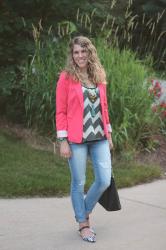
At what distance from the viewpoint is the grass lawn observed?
20.6ft

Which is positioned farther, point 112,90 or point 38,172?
point 112,90

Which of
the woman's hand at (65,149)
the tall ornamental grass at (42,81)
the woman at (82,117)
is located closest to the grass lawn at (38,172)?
the tall ornamental grass at (42,81)

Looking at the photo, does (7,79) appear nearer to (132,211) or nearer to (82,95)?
(132,211)

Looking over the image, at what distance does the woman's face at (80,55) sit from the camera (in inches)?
188

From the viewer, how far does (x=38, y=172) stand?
690 cm

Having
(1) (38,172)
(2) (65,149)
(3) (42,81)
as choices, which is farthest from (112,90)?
(2) (65,149)

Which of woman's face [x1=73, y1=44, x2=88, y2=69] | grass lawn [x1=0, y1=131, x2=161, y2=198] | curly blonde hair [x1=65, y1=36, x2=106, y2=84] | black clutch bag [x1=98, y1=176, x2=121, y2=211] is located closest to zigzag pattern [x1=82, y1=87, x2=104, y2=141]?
curly blonde hair [x1=65, y1=36, x2=106, y2=84]

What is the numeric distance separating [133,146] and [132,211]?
2.36 meters

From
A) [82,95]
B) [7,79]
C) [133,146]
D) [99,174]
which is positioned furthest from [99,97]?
[7,79]

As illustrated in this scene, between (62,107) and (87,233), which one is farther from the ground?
(62,107)

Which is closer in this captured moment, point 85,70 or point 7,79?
point 85,70

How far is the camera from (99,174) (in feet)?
15.6

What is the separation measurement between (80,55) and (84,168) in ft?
2.85

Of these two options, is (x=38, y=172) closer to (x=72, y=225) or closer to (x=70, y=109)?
(x=72, y=225)
